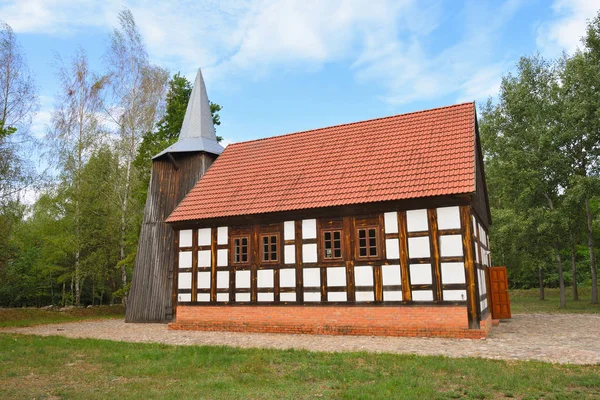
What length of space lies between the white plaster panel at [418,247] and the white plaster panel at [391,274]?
1.80 ft

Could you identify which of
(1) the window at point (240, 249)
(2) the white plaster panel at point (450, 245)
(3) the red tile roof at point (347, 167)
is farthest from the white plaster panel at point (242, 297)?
(2) the white plaster panel at point (450, 245)

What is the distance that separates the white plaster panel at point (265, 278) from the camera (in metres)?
14.0

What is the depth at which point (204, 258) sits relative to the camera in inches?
600

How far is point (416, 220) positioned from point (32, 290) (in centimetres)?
2726

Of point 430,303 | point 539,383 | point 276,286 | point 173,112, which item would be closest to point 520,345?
point 430,303

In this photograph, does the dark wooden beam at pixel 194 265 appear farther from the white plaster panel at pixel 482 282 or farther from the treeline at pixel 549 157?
the treeline at pixel 549 157

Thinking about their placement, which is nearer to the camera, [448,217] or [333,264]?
[448,217]

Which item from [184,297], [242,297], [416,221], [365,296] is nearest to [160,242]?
[184,297]

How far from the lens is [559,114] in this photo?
75.0 feet

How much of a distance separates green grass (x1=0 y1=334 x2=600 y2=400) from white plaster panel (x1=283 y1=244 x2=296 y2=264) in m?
4.38

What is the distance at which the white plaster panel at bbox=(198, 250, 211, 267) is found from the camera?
15.2 meters

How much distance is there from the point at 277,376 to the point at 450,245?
6.34 meters

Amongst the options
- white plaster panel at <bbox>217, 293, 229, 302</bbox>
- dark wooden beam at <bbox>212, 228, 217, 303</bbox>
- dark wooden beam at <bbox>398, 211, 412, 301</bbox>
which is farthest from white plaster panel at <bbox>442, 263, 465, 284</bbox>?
dark wooden beam at <bbox>212, 228, 217, 303</bbox>

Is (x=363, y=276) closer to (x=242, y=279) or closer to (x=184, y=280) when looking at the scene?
(x=242, y=279)
